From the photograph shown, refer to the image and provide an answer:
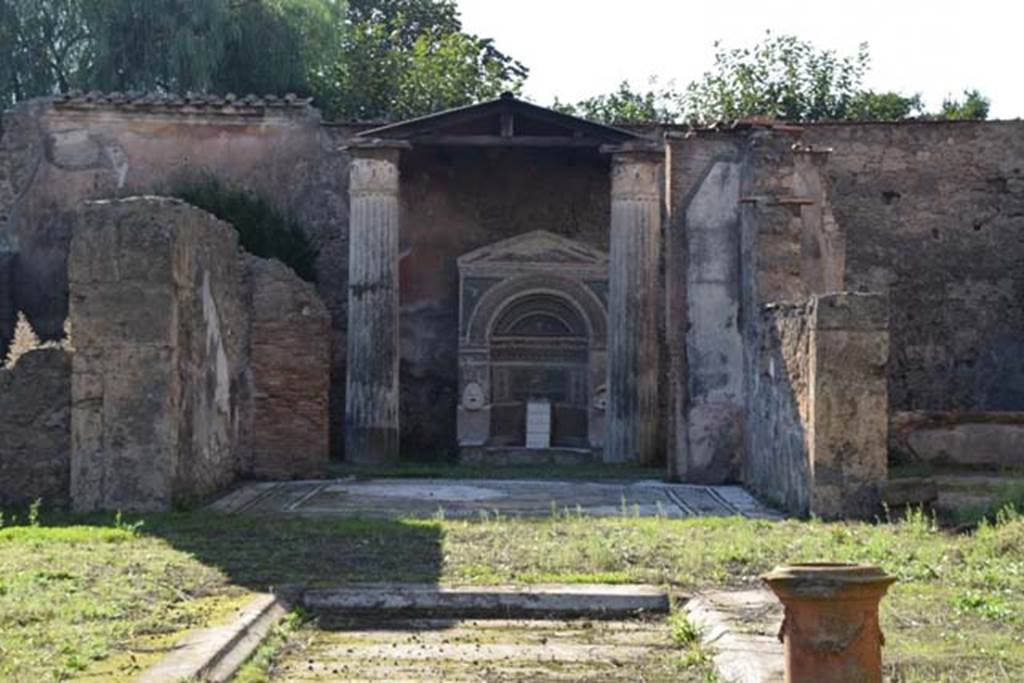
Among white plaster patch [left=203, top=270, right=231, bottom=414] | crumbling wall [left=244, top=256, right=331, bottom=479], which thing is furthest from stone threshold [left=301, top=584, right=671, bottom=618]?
crumbling wall [left=244, top=256, right=331, bottom=479]

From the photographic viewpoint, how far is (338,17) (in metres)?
27.9

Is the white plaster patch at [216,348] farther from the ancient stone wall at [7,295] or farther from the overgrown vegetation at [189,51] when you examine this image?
the overgrown vegetation at [189,51]

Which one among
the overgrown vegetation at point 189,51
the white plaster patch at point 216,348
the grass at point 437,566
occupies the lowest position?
the grass at point 437,566

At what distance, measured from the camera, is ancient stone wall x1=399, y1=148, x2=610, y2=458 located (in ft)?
66.8

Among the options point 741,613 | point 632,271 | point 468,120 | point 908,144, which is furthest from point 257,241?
point 741,613

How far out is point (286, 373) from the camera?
14016 mm

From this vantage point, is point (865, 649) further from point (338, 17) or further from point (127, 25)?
point (338, 17)

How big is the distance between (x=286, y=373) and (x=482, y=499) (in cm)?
286

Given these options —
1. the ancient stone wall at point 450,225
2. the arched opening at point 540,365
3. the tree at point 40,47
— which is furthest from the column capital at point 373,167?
the tree at point 40,47

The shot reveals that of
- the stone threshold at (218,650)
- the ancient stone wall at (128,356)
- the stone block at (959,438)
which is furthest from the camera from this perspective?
the stone block at (959,438)

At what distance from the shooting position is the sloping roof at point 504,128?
58.5 feet

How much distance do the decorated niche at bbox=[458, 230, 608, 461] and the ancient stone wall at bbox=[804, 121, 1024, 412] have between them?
366cm

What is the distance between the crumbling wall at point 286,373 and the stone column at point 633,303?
402cm

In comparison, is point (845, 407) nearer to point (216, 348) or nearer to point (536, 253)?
point (216, 348)
